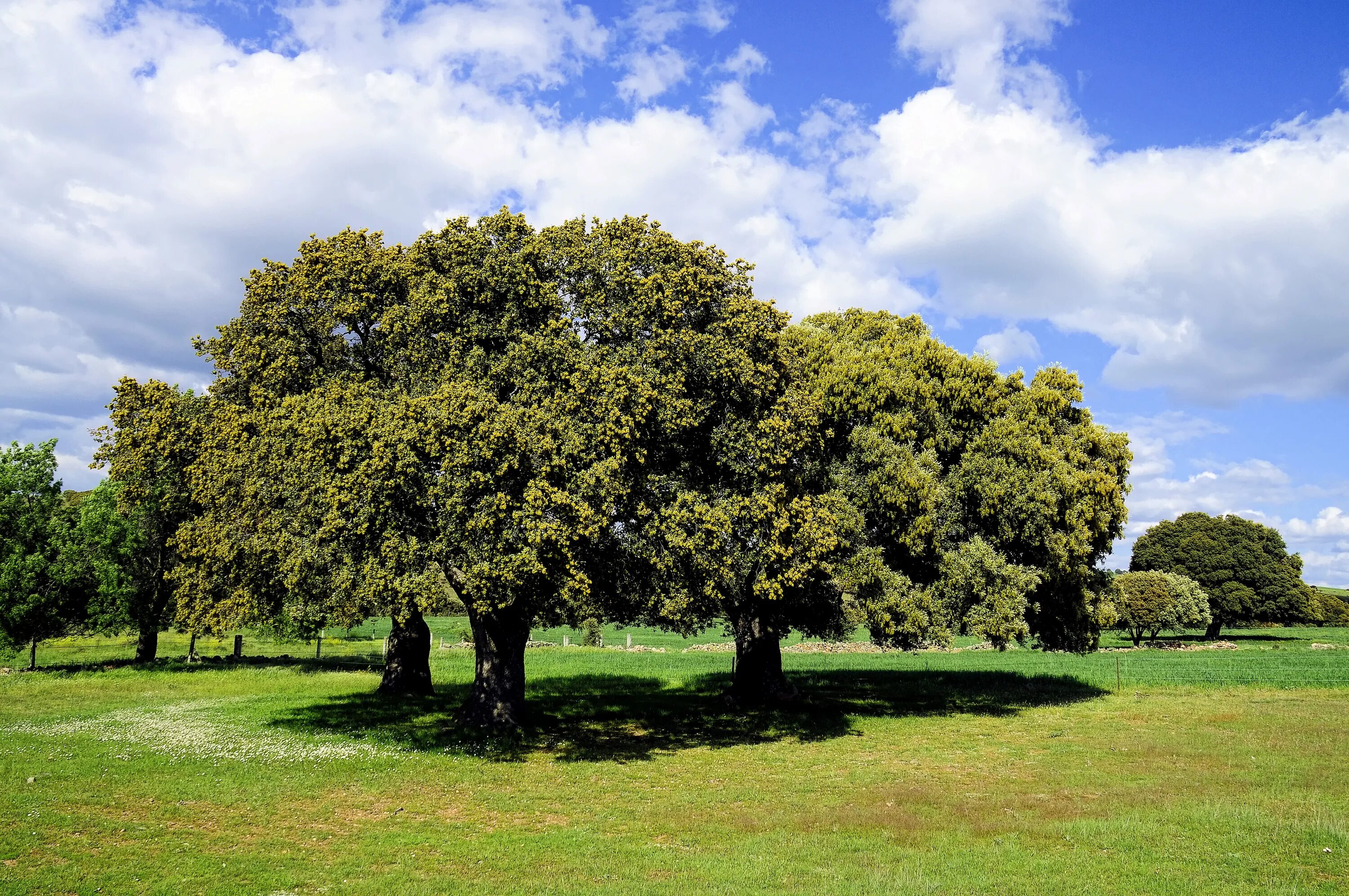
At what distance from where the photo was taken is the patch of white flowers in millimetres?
20891

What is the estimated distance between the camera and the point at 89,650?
56281 mm

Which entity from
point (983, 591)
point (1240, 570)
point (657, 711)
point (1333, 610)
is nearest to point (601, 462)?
point (657, 711)

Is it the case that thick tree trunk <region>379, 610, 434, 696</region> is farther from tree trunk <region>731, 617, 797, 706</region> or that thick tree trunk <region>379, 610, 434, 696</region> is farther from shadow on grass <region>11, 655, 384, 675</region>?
tree trunk <region>731, 617, 797, 706</region>

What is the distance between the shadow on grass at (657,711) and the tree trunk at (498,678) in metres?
0.74

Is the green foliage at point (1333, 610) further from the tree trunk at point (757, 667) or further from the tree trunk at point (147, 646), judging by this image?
the tree trunk at point (147, 646)

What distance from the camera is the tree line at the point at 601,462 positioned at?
21.0 meters

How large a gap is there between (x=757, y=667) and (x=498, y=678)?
12002 mm

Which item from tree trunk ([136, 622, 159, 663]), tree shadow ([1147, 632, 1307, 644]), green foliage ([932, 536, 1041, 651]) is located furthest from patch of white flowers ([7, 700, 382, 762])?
tree shadow ([1147, 632, 1307, 644])

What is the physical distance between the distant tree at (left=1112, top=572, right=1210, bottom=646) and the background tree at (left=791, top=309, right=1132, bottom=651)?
154 feet

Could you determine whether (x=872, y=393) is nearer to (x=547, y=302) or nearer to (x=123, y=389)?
(x=547, y=302)

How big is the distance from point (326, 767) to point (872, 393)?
22325mm

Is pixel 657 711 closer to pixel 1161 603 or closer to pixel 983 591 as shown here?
pixel 983 591

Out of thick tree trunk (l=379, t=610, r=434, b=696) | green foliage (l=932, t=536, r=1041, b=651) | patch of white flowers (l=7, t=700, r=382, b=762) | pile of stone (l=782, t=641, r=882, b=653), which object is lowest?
pile of stone (l=782, t=641, r=882, b=653)

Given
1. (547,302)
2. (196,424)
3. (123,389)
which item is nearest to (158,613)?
(123,389)
